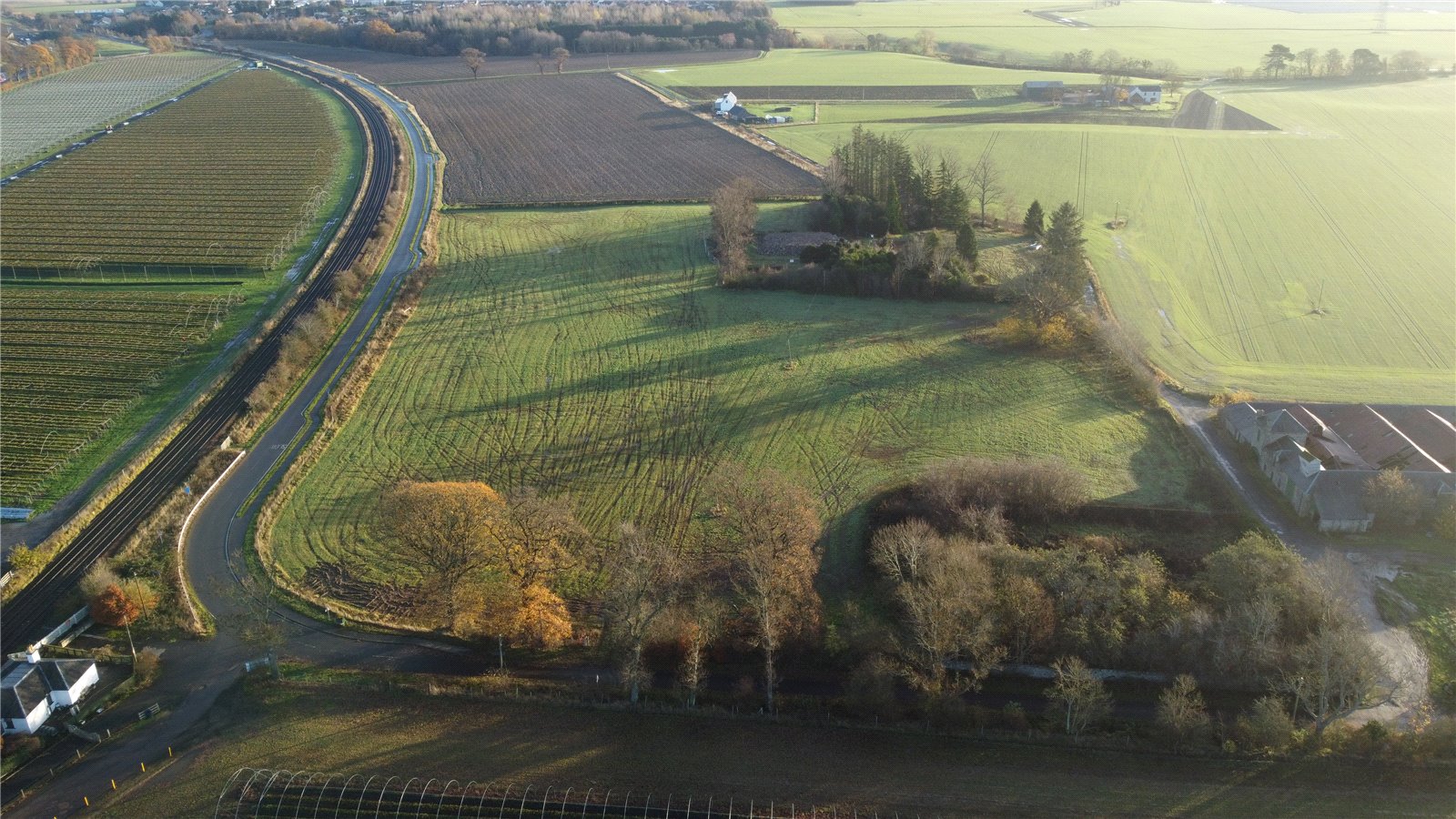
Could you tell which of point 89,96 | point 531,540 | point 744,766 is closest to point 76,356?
point 531,540

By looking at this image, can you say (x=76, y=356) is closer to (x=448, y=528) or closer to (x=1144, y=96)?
(x=448, y=528)

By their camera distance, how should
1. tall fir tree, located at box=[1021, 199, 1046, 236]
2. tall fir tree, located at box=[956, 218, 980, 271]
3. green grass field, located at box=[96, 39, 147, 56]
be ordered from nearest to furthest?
1. tall fir tree, located at box=[956, 218, 980, 271]
2. tall fir tree, located at box=[1021, 199, 1046, 236]
3. green grass field, located at box=[96, 39, 147, 56]

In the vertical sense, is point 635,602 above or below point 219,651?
above

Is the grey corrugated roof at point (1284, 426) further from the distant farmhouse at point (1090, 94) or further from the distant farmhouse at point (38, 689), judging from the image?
the distant farmhouse at point (1090, 94)

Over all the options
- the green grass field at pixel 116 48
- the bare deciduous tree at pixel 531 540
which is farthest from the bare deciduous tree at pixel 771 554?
the green grass field at pixel 116 48

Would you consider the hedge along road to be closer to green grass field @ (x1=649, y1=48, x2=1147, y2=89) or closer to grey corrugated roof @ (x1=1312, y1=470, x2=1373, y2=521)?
grey corrugated roof @ (x1=1312, y1=470, x2=1373, y2=521)

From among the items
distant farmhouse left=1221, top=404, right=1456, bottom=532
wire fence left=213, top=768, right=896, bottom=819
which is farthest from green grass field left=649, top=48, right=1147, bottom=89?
wire fence left=213, top=768, right=896, bottom=819
